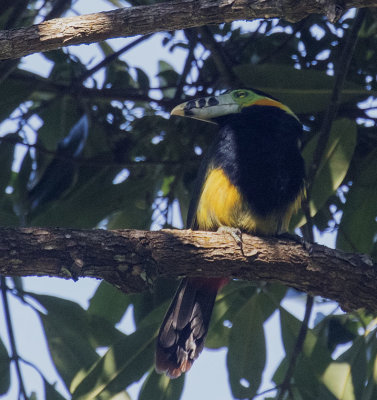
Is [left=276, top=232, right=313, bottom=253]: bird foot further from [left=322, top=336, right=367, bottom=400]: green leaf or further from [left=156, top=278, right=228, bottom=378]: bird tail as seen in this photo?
[left=322, top=336, right=367, bottom=400]: green leaf

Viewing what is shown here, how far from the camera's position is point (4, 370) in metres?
3.37

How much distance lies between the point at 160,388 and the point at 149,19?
68.3 inches

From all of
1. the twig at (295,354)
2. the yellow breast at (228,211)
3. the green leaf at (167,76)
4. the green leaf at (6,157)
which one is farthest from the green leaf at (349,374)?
the green leaf at (6,157)

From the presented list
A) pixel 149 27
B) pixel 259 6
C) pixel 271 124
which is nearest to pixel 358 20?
pixel 271 124

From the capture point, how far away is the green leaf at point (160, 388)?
340cm

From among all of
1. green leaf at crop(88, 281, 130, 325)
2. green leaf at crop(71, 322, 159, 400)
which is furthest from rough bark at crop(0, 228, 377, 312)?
green leaf at crop(88, 281, 130, 325)

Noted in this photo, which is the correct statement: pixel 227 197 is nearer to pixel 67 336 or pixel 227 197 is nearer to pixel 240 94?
pixel 240 94

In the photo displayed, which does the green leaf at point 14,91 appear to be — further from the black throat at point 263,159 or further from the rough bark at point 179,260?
the rough bark at point 179,260

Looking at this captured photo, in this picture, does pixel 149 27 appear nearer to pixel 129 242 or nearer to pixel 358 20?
pixel 129 242

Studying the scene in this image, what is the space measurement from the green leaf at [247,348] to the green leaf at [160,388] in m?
0.28

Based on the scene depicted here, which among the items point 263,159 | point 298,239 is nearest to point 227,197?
point 263,159

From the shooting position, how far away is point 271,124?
12.4 feet

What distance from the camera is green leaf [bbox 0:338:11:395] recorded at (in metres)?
3.33

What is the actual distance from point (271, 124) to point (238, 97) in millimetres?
261
